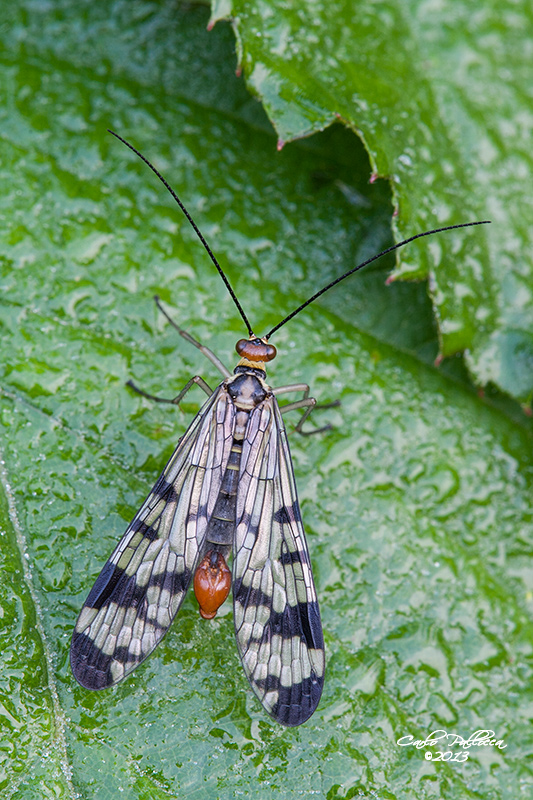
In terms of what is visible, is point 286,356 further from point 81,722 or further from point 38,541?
point 81,722

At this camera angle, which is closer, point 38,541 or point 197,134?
point 38,541

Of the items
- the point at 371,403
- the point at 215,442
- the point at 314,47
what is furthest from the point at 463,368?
the point at 314,47

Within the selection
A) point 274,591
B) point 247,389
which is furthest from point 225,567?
point 247,389

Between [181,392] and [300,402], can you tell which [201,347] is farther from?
[300,402]

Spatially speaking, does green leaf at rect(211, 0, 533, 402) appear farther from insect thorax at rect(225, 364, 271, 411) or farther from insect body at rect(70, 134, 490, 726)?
insect body at rect(70, 134, 490, 726)

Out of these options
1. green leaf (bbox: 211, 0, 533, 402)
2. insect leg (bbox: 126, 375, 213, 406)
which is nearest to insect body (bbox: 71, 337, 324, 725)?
insect leg (bbox: 126, 375, 213, 406)
